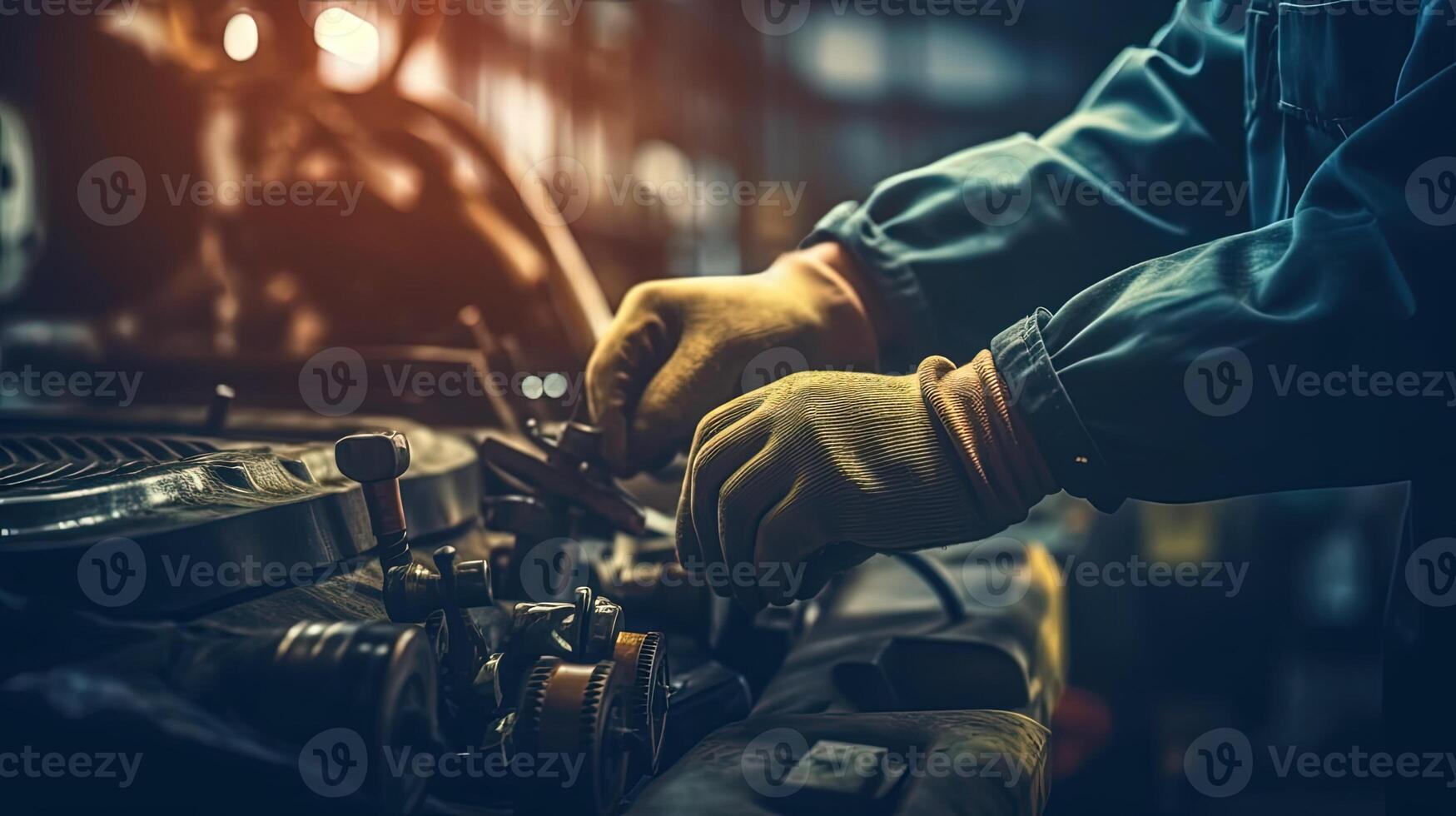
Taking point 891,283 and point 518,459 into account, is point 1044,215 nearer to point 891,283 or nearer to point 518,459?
point 891,283

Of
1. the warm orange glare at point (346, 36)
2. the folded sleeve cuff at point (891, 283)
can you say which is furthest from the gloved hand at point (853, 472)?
the warm orange glare at point (346, 36)

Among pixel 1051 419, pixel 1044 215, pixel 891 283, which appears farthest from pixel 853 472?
pixel 1044 215

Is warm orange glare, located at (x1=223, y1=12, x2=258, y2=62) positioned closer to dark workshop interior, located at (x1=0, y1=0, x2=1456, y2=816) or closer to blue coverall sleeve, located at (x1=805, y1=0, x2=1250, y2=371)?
dark workshop interior, located at (x1=0, y1=0, x2=1456, y2=816)

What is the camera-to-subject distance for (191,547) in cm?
76

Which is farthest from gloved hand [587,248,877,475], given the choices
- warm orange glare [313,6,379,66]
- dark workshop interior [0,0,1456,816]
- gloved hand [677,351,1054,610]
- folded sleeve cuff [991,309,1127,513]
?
warm orange glare [313,6,379,66]

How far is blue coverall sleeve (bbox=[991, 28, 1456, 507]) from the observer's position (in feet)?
2.81

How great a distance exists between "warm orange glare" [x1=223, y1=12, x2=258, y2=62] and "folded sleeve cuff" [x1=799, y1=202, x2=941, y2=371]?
0.94 meters

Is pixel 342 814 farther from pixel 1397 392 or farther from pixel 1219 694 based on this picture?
pixel 1219 694

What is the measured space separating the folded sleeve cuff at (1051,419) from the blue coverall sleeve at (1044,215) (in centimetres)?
37

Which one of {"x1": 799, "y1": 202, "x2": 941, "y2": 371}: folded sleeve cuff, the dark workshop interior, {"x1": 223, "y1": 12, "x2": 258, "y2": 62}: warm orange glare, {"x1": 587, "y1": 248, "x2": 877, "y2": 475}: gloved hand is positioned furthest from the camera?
{"x1": 223, "y1": 12, "x2": 258, "y2": 62}: warm orange glare

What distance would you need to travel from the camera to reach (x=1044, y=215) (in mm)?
1295

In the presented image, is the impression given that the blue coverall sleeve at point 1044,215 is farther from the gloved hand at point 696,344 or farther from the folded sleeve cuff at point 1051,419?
the folded sleeve cuff at point 1051,419

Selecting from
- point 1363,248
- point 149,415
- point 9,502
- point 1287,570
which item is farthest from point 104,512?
point 1287,570

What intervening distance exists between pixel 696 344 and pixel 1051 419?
0.45m
